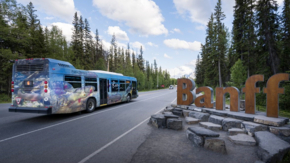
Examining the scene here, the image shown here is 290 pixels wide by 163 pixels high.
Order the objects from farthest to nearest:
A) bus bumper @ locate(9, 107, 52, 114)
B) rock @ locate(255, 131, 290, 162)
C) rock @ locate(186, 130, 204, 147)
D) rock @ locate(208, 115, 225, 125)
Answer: bus bumper @ locate(9, 107, 52, 114) < rock @ locate(208, 115, 225, 125) < rock @ locate(186, 130, 204, 147) < rock @ locate(255, 131, 290, 162)

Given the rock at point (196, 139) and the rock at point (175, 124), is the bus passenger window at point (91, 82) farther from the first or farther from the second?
the rock at point (196, 139)

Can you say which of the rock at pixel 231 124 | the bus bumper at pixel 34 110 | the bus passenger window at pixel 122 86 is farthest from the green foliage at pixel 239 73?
the bus bumper at pixel 34 110

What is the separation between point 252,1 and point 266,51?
9.51 m

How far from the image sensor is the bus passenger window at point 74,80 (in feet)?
25.6

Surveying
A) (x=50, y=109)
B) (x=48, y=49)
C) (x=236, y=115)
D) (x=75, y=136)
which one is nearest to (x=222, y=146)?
(x=236, y=115)

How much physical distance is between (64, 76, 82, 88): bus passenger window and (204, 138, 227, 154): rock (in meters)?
7.67

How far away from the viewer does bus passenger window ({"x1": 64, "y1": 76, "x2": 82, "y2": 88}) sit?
780cm

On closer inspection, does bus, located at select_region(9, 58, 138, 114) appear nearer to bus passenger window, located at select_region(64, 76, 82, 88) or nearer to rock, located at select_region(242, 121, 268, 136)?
bus passenger window, located at select_region(64, 76, 82, 88)

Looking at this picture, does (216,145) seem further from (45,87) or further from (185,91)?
(45,87)

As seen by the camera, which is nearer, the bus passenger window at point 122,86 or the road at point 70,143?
the road at point 70,143

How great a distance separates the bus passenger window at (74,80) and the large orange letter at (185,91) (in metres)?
6.80

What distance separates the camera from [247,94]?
6480mm

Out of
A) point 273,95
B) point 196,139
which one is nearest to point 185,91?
point 273,95

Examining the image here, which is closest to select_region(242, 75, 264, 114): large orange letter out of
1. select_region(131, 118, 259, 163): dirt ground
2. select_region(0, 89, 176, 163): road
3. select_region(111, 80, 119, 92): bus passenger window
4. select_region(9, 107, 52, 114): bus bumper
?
select_region(131, 118, 259, 163): dirt ground
